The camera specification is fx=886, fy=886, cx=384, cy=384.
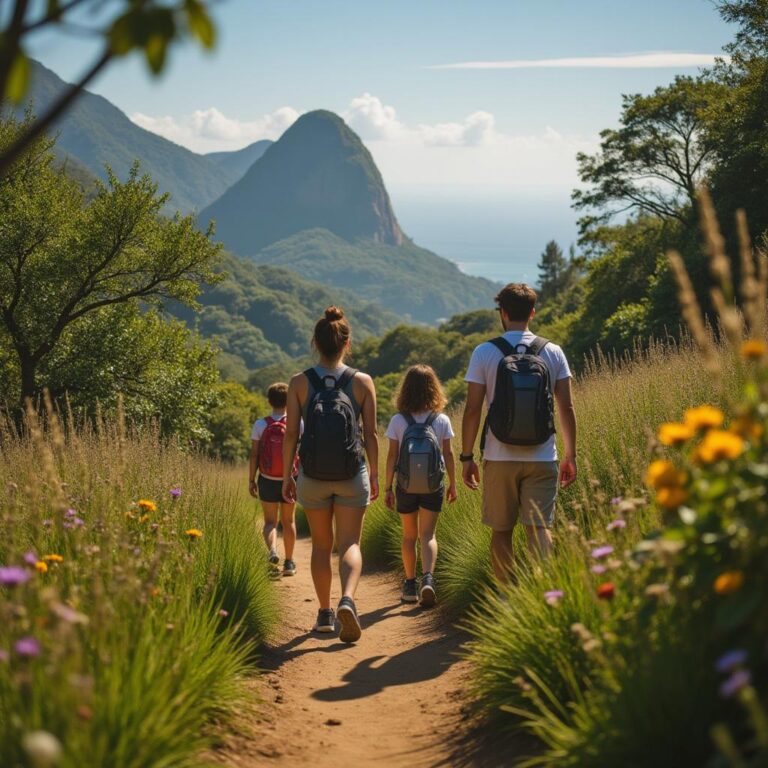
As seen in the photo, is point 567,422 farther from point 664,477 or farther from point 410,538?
point 664,477

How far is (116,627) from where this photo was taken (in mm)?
3340

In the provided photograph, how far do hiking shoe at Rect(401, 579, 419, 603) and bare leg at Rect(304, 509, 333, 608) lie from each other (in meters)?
1.44

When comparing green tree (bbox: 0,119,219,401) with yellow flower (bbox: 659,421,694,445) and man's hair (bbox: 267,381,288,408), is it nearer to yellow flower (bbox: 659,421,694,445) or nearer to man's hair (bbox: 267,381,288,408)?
man's hair (bbox: 267,381,288,408)

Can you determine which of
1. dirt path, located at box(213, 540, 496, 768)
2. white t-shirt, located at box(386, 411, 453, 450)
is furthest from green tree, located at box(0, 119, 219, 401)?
dirt path, located at box(213, 540, 496, 768)

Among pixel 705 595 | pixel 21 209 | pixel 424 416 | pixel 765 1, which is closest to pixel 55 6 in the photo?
pixel 705 595

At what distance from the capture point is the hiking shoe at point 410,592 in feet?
24.5

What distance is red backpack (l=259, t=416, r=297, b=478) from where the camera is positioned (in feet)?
27.4

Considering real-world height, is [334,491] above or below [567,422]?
below

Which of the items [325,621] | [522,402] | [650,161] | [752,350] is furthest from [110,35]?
[650,161]

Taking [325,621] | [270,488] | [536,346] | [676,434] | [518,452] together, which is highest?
[536,346]

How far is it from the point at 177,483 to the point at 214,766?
3.32 m

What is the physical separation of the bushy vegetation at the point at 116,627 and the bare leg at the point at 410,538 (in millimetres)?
1360

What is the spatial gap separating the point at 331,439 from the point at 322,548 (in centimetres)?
89

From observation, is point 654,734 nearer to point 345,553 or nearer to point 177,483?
point 345,553
